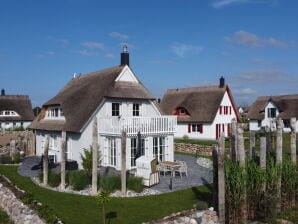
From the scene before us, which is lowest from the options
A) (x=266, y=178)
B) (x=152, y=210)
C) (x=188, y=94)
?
(x=152, y=210)

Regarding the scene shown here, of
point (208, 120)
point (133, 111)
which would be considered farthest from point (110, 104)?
point (208, 120)

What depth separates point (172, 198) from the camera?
16031mm

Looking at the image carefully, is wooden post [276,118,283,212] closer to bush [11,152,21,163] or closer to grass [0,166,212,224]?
grass [0,166,212,224]

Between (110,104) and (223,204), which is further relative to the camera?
(110,104)

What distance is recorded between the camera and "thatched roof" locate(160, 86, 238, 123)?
4322cm

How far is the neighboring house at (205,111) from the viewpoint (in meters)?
43.2

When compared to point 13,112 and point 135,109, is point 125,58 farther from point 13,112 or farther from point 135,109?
point 13,112

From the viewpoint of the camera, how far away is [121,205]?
585 inches

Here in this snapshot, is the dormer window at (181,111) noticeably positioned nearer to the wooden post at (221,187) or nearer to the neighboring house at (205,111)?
the neighboring house at (205,111)

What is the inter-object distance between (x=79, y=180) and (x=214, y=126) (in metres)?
28.1

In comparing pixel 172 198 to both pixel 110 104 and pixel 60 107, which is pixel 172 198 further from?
pixel 60 107

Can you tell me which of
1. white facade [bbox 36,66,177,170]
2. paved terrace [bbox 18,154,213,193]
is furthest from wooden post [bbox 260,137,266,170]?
white facade [bbox 36,66,177,170]

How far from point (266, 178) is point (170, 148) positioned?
A: 1148 centimetres

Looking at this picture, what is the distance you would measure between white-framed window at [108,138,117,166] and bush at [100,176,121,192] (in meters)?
5.52
